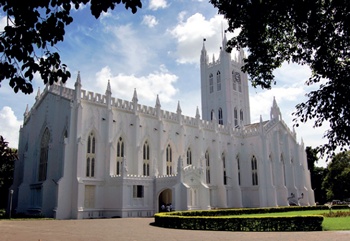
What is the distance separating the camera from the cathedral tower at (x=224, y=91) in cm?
5896

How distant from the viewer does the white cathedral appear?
105 ft

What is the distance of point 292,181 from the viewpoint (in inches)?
2050

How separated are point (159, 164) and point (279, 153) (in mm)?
20960

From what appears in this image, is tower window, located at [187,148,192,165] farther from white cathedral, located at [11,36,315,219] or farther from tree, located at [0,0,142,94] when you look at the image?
tree, located at [0,0,142,94]

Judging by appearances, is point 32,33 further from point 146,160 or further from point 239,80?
point 239,80

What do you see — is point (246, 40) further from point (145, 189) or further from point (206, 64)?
point (206, 64)

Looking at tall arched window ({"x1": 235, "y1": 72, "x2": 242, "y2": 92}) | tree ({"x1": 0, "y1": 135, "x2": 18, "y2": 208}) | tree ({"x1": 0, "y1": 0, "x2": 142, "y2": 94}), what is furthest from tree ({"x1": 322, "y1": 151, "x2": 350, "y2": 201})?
tree ({"x1": 0, "y1": 0, "x2": 142, "y2": 94})

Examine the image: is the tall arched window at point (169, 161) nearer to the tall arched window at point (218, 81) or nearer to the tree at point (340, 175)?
the tall arched window at point (218, 81)

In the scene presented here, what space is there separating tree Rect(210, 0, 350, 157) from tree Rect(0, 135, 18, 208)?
27311 millimetres

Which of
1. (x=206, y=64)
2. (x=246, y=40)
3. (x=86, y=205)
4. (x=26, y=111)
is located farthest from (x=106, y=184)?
(x=206, y=64)

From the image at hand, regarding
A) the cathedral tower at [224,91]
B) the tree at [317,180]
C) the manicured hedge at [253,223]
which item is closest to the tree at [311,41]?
the manicured hedge at [253,223]

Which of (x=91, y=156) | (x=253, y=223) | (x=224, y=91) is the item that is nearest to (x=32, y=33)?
(x=253, y=223)

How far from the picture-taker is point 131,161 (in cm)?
3597

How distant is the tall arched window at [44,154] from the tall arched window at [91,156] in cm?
531
